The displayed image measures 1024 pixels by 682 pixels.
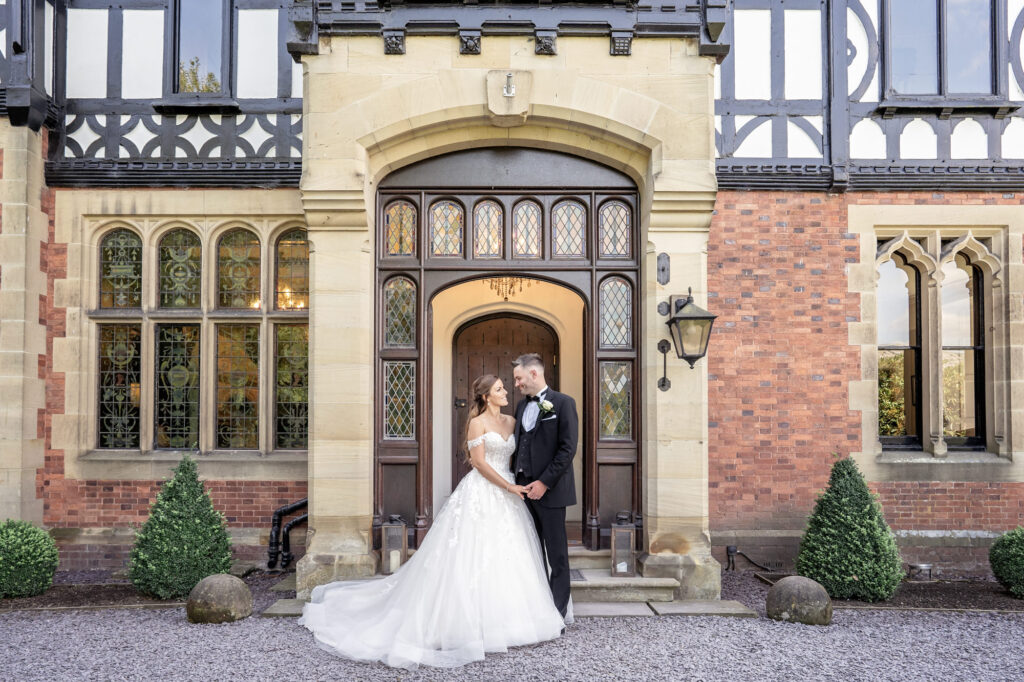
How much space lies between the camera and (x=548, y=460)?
19.6ft

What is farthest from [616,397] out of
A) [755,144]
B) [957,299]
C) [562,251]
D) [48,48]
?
[48,48]

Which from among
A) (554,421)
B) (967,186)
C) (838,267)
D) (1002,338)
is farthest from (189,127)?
(1002,338)

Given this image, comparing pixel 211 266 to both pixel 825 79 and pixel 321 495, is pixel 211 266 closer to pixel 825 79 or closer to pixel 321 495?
pixel 321 495

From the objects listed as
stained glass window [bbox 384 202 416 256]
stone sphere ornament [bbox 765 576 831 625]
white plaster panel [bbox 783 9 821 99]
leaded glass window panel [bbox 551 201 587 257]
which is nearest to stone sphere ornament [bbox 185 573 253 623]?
stained glass window [bbox 384 202 416 256]

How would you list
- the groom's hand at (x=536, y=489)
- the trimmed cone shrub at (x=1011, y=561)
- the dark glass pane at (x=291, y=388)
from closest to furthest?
the groom's hand at (x=536, y=489)
the trimmed cone shrub at (x=1011, y=561)
the dark glass pane at (x=291, y=388)

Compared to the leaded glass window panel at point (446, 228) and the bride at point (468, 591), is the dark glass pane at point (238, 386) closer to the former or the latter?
the leaded glass window panel at point (446, 228)

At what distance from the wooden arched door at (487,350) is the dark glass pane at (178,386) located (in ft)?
10.7

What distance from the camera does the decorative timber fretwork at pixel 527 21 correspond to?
696cm

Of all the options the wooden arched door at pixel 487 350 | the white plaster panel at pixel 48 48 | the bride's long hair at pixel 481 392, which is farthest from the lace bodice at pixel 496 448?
the white plaster panel at pixel 48 48

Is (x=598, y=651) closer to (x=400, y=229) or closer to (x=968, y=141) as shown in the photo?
(x=400, y=229)

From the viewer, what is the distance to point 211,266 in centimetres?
871

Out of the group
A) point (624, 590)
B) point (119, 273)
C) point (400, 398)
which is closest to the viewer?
point (624, 590)

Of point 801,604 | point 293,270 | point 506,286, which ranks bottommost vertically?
point 801,604

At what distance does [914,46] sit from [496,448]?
704 cm
